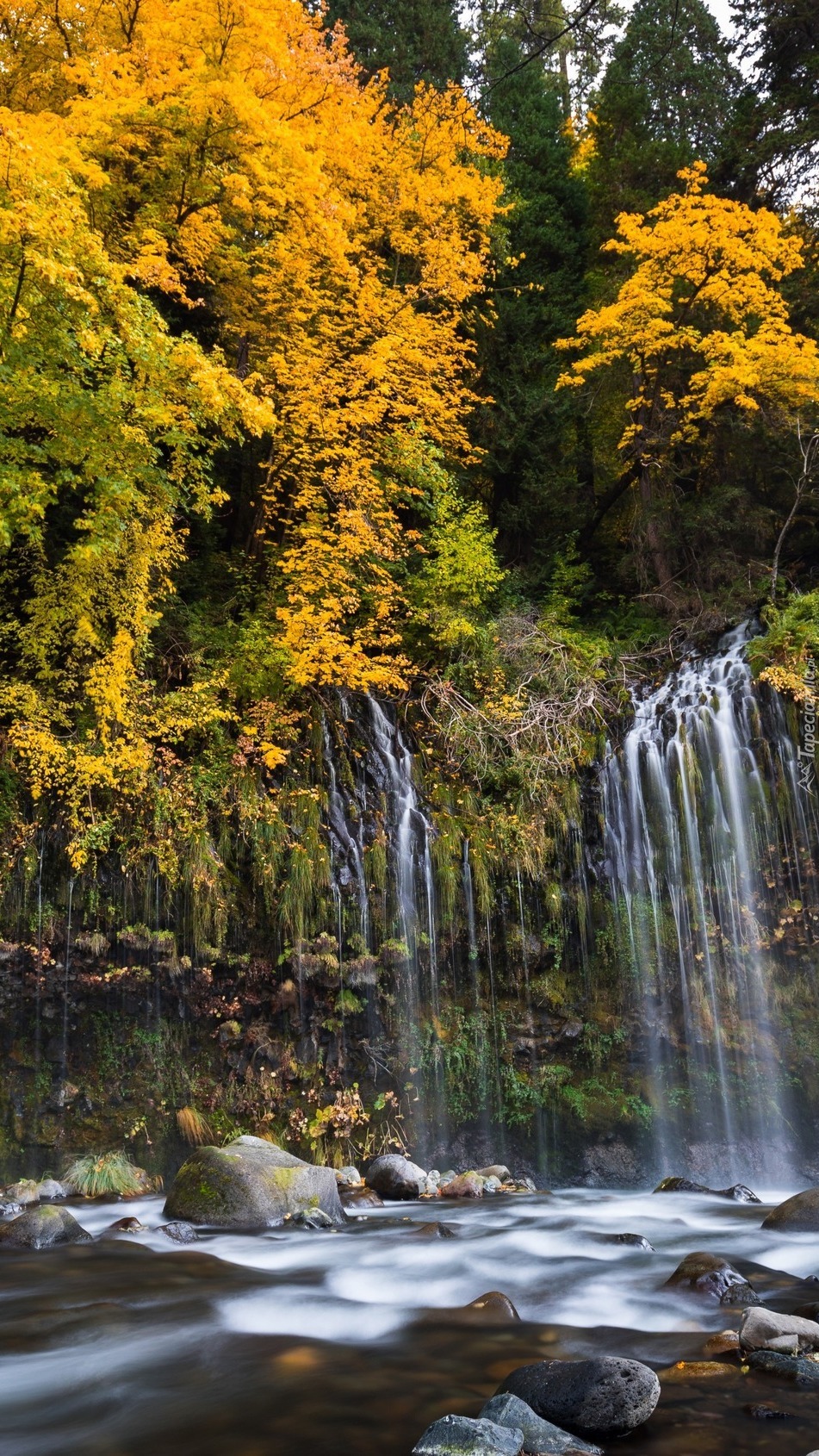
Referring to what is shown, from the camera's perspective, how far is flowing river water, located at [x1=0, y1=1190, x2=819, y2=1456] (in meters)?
3.11

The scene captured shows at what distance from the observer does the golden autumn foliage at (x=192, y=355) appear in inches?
335

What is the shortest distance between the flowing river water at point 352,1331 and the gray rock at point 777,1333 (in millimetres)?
232

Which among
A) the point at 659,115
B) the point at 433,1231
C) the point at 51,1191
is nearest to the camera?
the point at 433,1231

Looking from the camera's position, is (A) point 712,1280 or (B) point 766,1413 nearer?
(B) point 766,1413

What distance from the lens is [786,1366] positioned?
10.9 ft

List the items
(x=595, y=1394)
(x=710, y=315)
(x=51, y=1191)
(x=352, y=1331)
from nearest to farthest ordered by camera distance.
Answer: (x=595, y=1394) < (x=352, y=1331) < (x=51, y=1191) < (x=710, y=315)

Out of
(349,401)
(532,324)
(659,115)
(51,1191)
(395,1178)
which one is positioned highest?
(659,115)

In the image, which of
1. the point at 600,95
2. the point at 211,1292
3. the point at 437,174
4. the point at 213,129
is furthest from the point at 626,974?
the point at 600,95

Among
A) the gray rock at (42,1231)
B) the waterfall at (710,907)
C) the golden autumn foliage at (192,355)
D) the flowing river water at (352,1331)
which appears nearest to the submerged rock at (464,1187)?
the flowing river water at (352,1331)

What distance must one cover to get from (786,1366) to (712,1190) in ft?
17.5

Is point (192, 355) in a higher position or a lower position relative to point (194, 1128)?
higher

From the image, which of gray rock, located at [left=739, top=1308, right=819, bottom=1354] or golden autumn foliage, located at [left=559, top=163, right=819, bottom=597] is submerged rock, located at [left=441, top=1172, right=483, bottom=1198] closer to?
gray rock, located at [left=739, top=1308, right=819, bottom=1354]

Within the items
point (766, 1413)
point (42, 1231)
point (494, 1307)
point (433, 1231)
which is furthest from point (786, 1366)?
point (42, 1231)

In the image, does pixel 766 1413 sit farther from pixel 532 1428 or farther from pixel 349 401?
pixel 349 401
